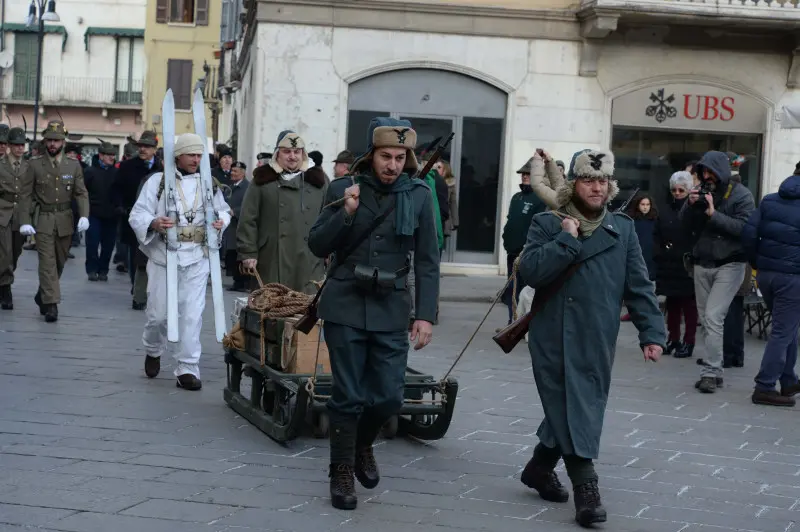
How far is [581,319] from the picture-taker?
6.52 m

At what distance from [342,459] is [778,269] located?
17.0ft

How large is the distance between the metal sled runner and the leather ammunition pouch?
103 centimetres

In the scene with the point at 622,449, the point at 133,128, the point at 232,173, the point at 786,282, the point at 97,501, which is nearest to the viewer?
the point at 97,501

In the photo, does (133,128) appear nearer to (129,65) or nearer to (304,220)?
(129,65)

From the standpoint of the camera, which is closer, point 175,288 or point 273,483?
point 273,483

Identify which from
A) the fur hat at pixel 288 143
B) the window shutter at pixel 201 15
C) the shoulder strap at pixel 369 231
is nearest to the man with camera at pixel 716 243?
the fur hat at pixel 288 143

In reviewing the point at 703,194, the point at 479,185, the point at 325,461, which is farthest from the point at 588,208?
the point at 479,185

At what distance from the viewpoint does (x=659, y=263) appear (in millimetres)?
13664

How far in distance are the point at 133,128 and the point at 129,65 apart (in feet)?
10.2

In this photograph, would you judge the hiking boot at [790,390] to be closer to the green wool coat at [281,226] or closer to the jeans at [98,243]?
the green wool coat at [281,226]

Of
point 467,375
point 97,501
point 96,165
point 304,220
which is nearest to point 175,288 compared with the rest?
point 304,220

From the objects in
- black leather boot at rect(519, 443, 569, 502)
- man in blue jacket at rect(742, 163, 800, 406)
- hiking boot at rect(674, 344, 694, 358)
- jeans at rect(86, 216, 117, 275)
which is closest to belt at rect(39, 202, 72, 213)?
jeans at rect(86, 216, 117, 275)

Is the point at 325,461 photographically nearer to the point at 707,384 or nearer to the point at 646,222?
the point at 707,384

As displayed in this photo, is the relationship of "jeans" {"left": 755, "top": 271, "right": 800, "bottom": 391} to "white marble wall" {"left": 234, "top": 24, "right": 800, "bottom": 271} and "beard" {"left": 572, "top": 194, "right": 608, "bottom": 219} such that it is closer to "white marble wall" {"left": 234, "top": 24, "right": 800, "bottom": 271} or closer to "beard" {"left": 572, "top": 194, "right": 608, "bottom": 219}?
"beard" {"left": 572, "top": 194, "right": 608, "bottom": 219}
